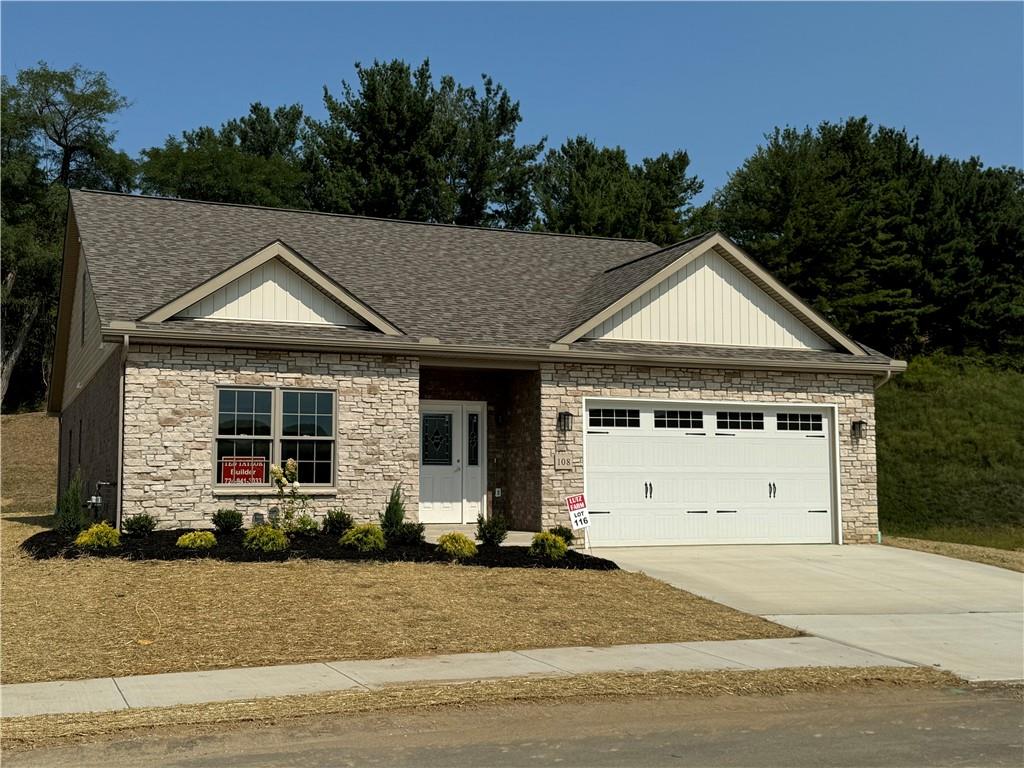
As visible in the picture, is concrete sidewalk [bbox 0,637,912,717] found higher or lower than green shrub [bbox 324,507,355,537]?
lower

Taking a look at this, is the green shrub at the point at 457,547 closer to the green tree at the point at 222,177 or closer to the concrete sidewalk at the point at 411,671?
the concrete sidewalk at the point at 411,671

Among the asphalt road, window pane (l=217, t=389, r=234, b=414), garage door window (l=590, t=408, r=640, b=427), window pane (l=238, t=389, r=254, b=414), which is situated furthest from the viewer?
garage door window (l=590, t=408, r=640, b=427)

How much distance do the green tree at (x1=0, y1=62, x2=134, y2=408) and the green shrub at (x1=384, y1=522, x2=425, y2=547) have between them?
36480mm

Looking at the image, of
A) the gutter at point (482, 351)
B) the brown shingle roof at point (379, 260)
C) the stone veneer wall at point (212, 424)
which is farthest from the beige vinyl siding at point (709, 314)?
the stone veneer wall at point (212, 424)

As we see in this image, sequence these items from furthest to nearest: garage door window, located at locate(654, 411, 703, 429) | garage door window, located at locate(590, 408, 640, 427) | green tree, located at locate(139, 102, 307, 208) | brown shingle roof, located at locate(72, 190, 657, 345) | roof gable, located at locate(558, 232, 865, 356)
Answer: green tree, located at locate(139, 102, 307, 208) < roof gable, located at locate(558, 232, 865, 356) < garage door window, located at locate(654, 411, 703, 429) < garage door window, located at locate(590, 408, 640, 427) < brown shingle roof, located at locate(72, 190, 657, 345)

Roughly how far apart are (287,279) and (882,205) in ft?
107

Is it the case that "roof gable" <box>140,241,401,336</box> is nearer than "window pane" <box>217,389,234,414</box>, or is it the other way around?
"window pane" <box>217,389,234,414</box>

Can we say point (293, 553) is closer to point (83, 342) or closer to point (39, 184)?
point (83, 342)

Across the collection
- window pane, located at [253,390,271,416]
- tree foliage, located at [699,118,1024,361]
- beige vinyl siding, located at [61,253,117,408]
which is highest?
tree foliage, located at [699,118,1024,361]

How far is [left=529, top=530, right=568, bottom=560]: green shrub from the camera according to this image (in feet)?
48.4

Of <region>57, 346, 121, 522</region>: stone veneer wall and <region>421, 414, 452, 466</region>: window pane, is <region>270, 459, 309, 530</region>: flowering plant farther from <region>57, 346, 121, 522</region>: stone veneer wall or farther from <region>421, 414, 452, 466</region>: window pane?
<region>421, 414, 452, 466</region>: window pane

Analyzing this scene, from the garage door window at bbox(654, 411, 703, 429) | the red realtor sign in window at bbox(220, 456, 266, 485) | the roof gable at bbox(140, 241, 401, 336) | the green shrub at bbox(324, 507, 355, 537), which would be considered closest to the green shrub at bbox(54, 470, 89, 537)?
the red realtor sign in window at bbox(220, 456, 266, 485)

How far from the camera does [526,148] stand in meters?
48.1

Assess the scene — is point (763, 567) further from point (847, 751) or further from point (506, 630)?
point (847, 751)
